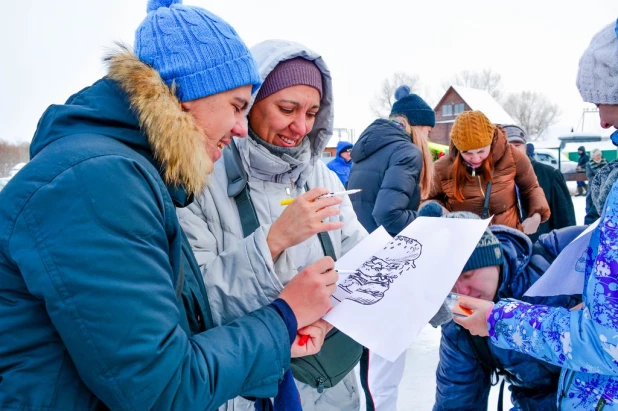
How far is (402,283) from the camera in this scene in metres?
1.24

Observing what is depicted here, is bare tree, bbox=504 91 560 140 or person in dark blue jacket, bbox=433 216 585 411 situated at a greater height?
person in dark blue jacket, bbox=433 216 585 411

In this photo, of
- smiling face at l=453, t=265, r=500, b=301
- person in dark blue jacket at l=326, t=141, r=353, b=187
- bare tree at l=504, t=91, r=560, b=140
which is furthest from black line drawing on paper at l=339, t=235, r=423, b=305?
bare tree at l=504, t=91, r=560, b=140

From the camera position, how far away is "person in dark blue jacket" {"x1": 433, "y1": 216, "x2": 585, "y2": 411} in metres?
1.55

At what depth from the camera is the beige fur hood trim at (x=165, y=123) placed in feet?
2.70

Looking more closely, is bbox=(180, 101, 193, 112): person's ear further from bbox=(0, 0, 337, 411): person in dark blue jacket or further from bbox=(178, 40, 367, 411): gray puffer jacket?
bbox=(178, 40, 367, 411): gray puffer jacket

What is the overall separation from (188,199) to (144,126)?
182 mm

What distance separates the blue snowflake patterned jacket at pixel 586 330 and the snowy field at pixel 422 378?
5.80ft

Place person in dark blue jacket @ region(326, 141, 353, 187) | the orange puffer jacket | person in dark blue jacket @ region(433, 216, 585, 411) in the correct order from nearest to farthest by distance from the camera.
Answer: person in dark blue jacket @ region(433, 216, 585, 411) → the orange puffer jacket → person in dark blue jacket @ region(326, 141, 353, 187)

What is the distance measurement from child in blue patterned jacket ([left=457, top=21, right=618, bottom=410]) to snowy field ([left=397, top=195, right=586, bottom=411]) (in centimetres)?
179

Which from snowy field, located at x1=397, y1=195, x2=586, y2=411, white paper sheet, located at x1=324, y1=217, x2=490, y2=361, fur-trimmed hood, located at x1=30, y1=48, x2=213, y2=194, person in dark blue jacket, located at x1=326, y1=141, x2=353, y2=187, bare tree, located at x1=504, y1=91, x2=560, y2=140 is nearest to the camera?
fur-trimmed hood, located at x1=30, y1=48, x2=213, y2=194

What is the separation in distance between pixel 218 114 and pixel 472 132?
8.42ft

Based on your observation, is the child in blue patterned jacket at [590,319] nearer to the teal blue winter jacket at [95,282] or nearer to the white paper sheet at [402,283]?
the white paper sheet at [402,283]

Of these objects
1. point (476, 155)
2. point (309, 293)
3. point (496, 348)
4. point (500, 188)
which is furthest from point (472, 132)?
point (309, 293)

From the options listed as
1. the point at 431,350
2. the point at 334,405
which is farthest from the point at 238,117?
the point at 431,350
